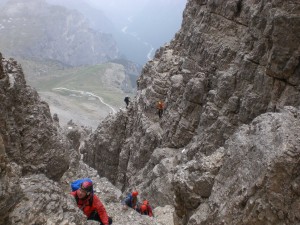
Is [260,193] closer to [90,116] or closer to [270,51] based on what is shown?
[270,51]

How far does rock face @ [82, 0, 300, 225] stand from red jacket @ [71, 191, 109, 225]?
398cm

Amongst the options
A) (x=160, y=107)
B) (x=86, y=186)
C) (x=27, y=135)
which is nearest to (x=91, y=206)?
(x=86, y=186)

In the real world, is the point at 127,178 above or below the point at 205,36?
below

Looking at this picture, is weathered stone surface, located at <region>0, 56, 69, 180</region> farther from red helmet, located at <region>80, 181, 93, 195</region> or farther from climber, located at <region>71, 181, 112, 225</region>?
red helmet, located at <region>80, 181, 93, 195</region>

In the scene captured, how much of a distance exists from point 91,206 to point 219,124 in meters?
20.4

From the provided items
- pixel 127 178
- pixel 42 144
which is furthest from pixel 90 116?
pixel 42 144

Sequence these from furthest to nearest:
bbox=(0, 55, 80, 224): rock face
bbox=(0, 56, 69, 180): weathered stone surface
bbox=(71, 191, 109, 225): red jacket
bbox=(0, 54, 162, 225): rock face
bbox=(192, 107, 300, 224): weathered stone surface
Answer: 1. bbox=(0, 56, 69, 180): weathered stone surface
2. bbox=(0, 55, 80, 224): rock face
3. bbox=(71, 191, 109, 225): red jacket
4. bbox=(192, 107, 300, 224): weathered stone surface
5. bbox=(0, 54, 162, 225): rock face

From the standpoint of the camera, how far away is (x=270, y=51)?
30.1 meters

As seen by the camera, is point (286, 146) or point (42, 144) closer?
point (286, 146)

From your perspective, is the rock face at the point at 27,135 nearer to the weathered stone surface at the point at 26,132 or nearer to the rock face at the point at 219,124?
the weathered stone surface at the point at 26,132

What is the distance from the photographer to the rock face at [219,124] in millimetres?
14062

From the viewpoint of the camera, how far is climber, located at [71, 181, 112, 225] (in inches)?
627

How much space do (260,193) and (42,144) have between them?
12760mm

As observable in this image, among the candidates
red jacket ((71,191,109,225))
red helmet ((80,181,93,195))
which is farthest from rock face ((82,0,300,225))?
red helmet ((80,181,93,195))
